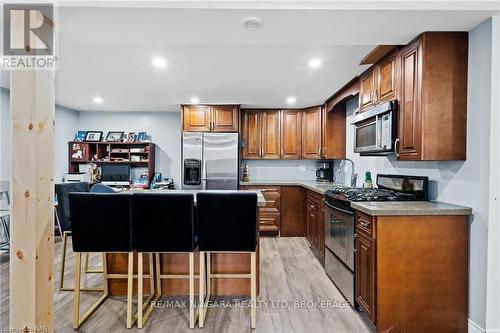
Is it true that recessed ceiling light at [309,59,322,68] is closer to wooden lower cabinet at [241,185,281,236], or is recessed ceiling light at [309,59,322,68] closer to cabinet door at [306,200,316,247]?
cabinet door at [306,200,316,247]

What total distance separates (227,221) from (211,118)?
2981mm

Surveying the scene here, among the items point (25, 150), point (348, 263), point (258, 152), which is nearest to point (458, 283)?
point (348, 263)

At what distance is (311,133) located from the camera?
5.00m

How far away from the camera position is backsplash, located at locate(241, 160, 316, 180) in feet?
17.9

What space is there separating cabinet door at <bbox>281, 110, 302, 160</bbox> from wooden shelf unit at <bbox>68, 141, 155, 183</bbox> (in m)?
2.57

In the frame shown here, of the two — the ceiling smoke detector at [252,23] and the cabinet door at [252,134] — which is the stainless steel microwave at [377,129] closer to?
the ceiling smoke detector at [252,23]

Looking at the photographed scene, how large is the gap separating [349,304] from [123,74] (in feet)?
11.2

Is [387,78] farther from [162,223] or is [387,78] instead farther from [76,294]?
[76,294]

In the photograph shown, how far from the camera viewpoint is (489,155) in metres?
1.84

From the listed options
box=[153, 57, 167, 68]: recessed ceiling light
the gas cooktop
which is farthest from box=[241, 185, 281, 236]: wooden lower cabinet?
box=[153, 57, 167, 68]: recessed ceiling light

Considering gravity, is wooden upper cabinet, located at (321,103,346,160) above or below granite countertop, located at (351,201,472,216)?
above

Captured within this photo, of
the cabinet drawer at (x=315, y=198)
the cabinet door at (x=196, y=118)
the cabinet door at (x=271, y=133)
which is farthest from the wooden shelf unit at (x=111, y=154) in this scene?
the cabinet drawer at (x=315, y=198)

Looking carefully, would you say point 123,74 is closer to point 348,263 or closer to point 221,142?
point 221,142

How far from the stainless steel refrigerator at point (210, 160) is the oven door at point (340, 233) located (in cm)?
207
